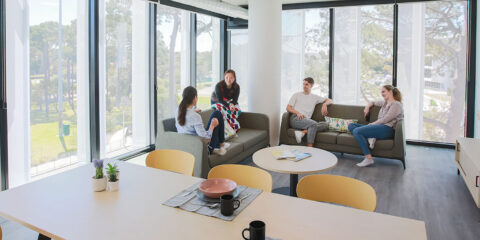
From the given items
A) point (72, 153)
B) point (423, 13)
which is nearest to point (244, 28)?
point (423, 13)

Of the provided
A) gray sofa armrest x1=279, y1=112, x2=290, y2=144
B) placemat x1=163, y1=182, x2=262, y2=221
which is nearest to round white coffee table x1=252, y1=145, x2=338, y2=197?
placemat x1=163, y1=182, x2=262, y2=221

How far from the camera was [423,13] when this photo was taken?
6566mm

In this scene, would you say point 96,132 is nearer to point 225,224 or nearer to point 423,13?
point 225,224

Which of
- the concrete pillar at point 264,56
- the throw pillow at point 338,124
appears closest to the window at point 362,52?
the throw pillow at point 338,124

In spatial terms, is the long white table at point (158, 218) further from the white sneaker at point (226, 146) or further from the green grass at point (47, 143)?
the white sneaker at point (226, 146)

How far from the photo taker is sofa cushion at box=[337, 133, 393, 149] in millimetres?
5336

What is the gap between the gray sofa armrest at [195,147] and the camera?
4.22 m

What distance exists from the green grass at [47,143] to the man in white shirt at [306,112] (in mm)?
3423

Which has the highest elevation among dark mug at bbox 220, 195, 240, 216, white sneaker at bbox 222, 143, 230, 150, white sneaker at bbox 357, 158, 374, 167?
dark mug at bbox 220, 195, 240, 216

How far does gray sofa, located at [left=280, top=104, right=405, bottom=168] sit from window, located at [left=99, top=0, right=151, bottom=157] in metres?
2.44

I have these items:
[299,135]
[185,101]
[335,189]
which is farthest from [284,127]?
[335,189]

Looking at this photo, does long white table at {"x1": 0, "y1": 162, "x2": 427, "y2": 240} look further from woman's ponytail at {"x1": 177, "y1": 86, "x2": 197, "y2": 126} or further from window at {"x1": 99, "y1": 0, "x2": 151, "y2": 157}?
window at {"x1": 99, "y1": 0, "x2": 151, "y2": 157}

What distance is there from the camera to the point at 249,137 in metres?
5.54

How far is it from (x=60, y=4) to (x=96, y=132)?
1.72m
